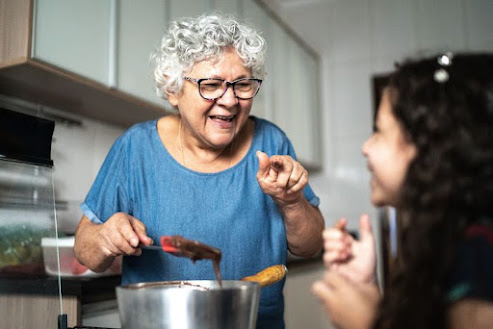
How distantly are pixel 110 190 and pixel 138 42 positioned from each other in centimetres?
100

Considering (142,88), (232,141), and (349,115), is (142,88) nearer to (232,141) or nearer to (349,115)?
(232,141)

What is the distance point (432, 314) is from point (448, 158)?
0.67 feet

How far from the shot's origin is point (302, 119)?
3.47m

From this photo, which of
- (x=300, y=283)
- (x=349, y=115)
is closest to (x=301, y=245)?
(x=300, y=283)

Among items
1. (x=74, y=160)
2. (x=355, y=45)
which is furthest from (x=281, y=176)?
(x=355, y=45)

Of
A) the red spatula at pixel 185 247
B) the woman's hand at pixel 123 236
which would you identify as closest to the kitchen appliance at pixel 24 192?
the woman's hand at pixel 123 236

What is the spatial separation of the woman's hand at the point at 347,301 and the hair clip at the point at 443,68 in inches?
12.7

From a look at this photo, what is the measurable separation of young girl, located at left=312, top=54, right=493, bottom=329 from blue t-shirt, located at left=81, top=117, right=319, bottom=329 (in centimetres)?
50

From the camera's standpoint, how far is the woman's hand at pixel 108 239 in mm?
958

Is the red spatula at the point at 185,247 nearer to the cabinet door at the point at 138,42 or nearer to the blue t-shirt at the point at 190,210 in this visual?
the blue t-shirt at the point at 190,210

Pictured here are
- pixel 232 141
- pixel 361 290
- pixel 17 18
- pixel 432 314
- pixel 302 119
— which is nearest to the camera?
pixel 432 314

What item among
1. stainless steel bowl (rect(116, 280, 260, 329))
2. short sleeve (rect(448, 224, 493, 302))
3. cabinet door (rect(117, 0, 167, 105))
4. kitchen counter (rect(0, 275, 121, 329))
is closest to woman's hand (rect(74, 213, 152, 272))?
kitchen counter (rect(0, 275, 121, 329))

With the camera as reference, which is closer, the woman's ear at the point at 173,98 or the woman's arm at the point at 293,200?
the woman's arm at the point at 293,200

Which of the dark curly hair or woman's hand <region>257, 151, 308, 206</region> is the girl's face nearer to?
the dark curly hair
